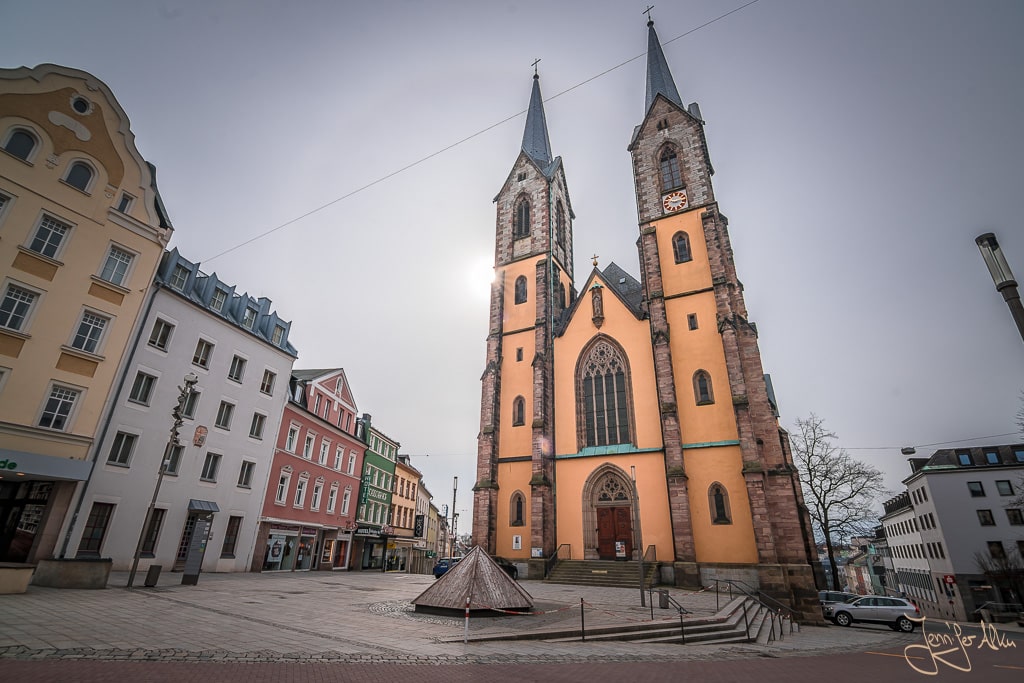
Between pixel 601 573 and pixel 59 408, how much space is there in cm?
2257

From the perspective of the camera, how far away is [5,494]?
1612cm

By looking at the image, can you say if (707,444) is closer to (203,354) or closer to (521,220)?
(521,220)

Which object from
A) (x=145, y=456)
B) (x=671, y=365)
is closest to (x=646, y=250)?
(x=671, y=365)

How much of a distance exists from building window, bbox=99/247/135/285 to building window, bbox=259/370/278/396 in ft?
27.3

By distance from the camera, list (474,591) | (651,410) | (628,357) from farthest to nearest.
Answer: (628,357), (651,410), (474,591)

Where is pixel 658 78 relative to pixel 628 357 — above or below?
above

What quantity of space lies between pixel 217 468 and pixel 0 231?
12144 mm

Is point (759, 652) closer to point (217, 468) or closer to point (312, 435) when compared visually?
point (217, 468)

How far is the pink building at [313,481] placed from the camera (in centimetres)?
2577

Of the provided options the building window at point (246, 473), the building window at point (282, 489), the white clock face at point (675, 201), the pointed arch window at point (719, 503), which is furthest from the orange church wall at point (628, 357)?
the building window at point (246, 473)

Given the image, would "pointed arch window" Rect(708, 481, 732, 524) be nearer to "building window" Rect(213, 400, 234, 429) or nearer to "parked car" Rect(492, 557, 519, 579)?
"parked car" Rect(492, 557, 519, 579)

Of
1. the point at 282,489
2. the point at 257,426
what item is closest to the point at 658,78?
the point at 257,426

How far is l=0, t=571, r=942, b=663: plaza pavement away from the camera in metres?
6.67

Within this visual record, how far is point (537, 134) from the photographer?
43.2 m
